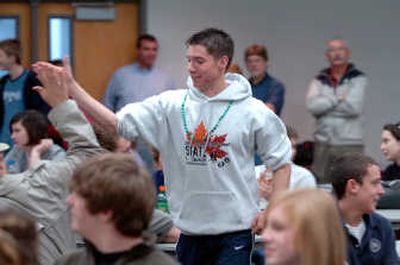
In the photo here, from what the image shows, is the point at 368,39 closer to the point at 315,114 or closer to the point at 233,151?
the point at 315,114

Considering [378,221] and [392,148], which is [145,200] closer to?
[378,221]

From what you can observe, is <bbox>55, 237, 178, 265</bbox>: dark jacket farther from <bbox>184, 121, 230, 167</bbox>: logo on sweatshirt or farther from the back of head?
<bbox>184, 121, 230, 167</bbox>: logo on sweatshirt

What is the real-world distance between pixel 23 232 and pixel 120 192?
15.3 inches

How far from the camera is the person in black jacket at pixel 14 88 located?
35.1ft

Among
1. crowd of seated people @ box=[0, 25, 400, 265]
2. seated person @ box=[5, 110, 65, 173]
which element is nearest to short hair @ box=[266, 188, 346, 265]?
crowd of seated people @ box=[0, 25, 400, 265]

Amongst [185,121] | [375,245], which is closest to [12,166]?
[185,121]

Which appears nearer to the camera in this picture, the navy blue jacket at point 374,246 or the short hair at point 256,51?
the navy blue jacket at point 374,246

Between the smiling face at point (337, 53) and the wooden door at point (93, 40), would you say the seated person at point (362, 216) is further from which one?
the wooden door at point (93, 40)

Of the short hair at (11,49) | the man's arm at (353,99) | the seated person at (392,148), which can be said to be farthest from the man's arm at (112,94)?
the seated person at (392,148)

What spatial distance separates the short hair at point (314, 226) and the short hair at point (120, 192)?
0.44 metres

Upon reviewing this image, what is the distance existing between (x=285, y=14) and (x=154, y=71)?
1.57 meters

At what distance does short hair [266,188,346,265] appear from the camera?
3822mm

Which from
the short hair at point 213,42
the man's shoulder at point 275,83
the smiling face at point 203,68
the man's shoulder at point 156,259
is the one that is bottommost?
the man's shoulder at point 275,83

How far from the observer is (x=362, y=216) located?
5801 millimetres
